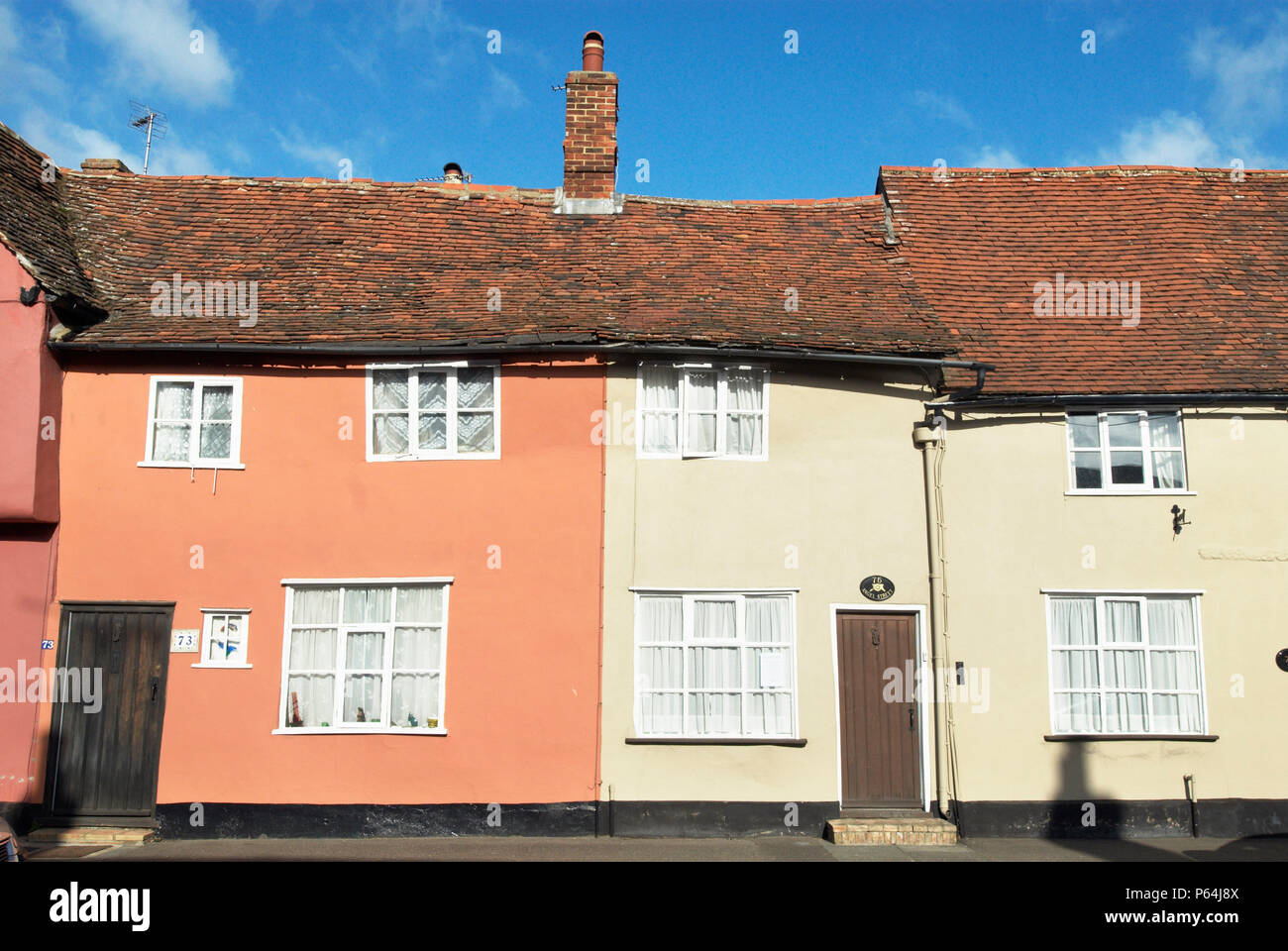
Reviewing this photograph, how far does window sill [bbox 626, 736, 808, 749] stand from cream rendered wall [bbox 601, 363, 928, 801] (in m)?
0.07

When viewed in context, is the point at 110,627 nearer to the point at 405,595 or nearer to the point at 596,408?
the point at 405,595

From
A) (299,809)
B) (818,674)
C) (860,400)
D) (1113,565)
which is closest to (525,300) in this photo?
(860,400)

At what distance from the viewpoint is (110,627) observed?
11.3m

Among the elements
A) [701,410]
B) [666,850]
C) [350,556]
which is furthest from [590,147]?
[666,850]

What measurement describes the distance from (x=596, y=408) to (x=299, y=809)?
18.5 feet

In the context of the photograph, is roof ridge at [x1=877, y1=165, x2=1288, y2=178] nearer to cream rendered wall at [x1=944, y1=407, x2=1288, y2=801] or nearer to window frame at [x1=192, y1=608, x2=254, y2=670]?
cream rendered wall at [x1=944, y1=407, x2=1288, y2=801]

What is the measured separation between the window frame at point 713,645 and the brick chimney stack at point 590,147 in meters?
6.25

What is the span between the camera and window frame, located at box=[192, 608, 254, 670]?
11.2m

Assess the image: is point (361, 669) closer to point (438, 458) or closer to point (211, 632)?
point (211, 632)

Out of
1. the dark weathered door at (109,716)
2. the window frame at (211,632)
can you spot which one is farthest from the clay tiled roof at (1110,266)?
the dark weathered door at (109,716)

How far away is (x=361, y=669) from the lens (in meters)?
11.2

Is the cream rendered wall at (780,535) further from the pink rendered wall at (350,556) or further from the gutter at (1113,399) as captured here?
the gutter at (1113,399)

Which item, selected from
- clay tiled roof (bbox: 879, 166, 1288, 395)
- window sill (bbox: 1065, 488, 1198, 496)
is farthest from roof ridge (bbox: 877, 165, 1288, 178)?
window sill (bbox: 1065, 488, 1198, 496)

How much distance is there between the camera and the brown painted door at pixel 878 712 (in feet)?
36.6
